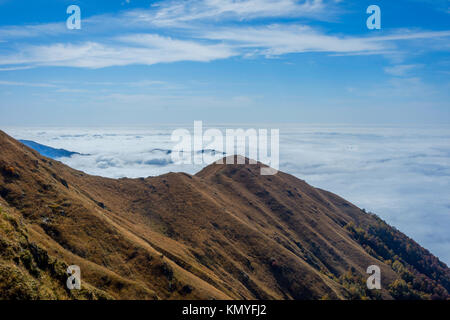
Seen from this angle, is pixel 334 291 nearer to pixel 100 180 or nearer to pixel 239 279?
pixel 239 279

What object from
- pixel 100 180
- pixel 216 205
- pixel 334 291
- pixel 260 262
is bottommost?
pixel 334 291

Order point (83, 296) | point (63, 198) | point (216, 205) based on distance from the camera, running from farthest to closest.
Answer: point (216, 205)
point (63, 198)
point (83, 296)

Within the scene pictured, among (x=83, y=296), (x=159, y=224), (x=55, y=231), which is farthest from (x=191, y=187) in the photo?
(x=83, y=296)

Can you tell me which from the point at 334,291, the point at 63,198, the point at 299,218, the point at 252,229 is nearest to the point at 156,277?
the point at 63,198

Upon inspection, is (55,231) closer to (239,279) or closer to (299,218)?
(239,279)

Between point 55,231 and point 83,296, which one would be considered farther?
point 55,231

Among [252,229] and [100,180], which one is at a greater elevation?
[100,180]
